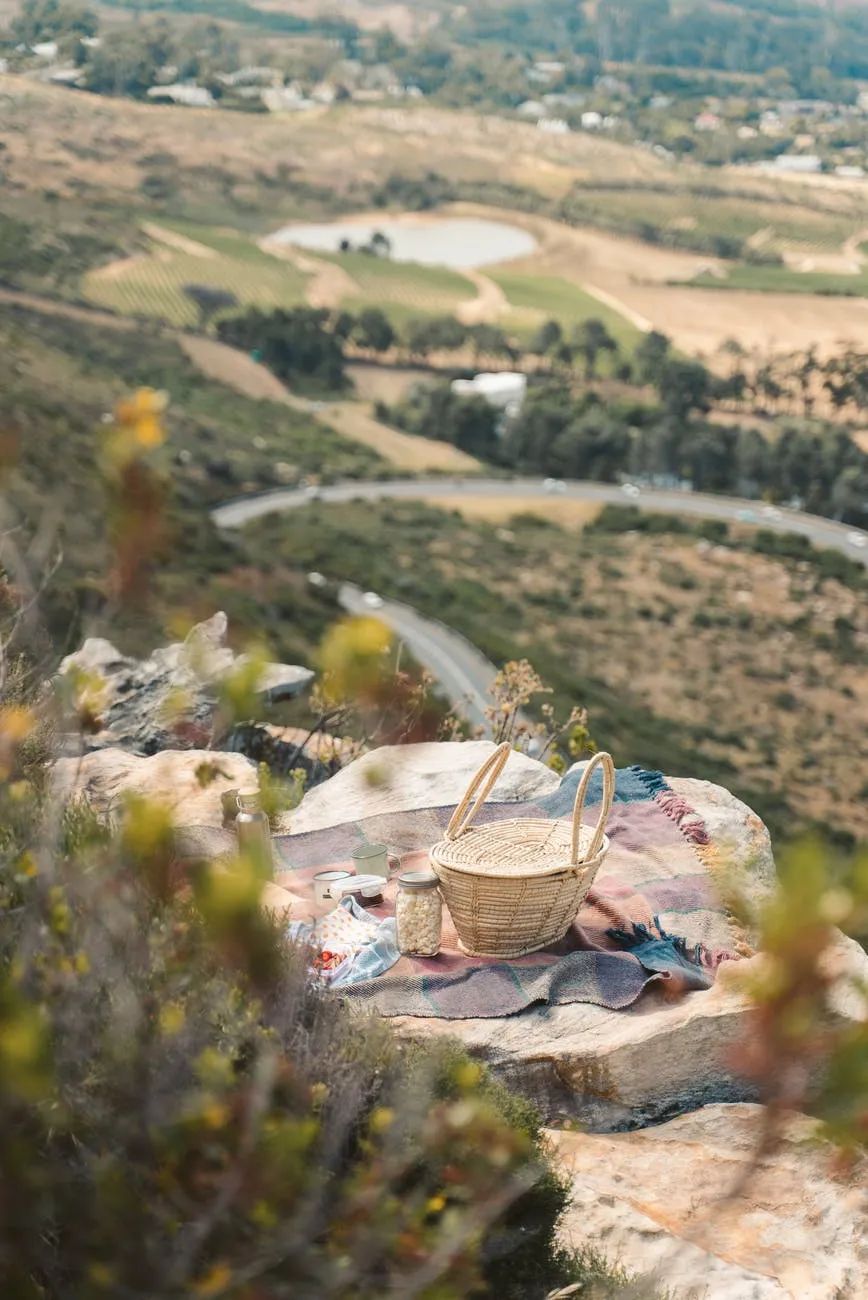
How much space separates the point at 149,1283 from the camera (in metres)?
3.54

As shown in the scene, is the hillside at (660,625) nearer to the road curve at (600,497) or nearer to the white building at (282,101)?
the road curve at (600,497)

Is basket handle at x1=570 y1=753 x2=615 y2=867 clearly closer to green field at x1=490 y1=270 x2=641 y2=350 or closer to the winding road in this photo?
the winding road

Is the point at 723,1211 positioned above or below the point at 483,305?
above

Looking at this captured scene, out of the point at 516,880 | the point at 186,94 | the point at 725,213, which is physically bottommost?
the point at 725,213

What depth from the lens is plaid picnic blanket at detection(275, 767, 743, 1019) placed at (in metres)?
7.33

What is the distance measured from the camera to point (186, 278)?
11650 cm

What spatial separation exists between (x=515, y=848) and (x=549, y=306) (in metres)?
123

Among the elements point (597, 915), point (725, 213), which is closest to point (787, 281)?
point (725, 213)

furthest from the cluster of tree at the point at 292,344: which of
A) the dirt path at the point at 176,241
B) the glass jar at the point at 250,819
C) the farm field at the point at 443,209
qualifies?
the glass jar at the point at 250,819

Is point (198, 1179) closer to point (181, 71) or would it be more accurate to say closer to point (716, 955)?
point (716, 955)

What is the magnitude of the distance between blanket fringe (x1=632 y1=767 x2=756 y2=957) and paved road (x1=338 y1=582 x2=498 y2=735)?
20303 mm

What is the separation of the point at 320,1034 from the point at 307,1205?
1453mm

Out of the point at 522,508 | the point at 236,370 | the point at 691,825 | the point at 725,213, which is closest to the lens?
the point at 691,825

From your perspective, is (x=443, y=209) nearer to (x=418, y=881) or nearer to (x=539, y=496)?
(x=539, y=496)
